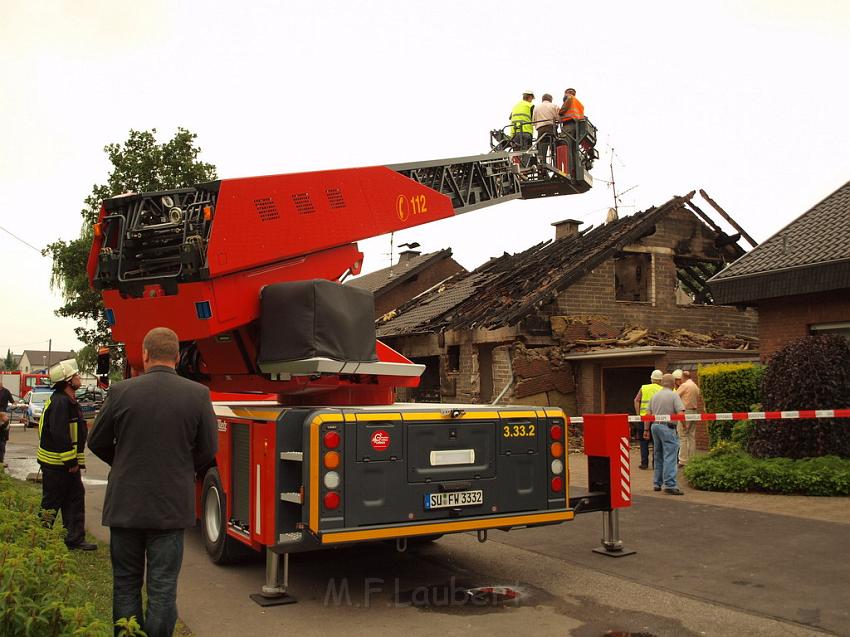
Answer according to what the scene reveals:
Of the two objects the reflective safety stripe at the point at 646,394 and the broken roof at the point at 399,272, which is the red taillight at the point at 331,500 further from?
the broken roof at the point at 399,272

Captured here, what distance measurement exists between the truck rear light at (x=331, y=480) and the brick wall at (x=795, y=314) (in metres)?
10.9

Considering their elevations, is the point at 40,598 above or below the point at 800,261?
below

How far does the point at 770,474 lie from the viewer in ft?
36.2

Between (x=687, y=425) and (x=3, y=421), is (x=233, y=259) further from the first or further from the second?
(x=687, y=425)

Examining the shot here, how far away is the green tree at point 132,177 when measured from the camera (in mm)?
23891

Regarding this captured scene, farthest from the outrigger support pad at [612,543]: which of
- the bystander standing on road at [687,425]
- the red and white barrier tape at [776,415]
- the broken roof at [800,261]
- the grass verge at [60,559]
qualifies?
the broken roof at [800,261]

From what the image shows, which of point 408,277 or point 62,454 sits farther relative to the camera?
point 408,277

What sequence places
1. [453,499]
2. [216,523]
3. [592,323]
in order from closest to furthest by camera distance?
[453,499] < [216,523] < [592,323]

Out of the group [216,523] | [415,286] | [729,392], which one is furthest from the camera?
[415,286]

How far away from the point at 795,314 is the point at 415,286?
82.1ft

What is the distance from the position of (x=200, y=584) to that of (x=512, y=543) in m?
3.30

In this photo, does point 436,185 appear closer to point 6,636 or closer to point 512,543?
point 512,543

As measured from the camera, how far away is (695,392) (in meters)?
13.8

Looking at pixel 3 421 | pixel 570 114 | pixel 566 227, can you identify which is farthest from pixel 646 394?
pixel 566 227
